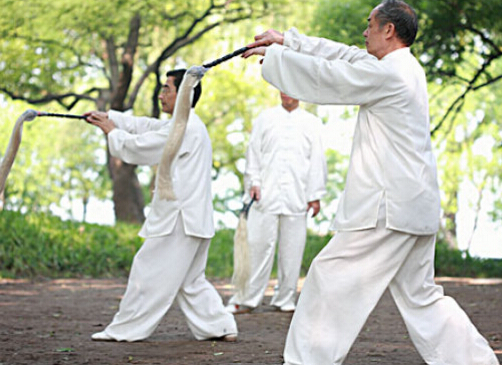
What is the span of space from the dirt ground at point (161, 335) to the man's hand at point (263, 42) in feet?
6.29

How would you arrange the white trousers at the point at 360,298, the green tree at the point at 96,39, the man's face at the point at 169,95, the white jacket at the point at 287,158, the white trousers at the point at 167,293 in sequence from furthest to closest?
1. the green tree at the point at 96,39
2. the white jacket at the point at 287,158
3. the man's face at the point at 169,95
4. the white trousers at the point at 167,293
5. the white trousers at the point at 360,298

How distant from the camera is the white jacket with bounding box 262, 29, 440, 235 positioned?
12.9 ft

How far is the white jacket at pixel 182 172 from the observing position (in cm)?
574

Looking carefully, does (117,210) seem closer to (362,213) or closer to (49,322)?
(49,322)

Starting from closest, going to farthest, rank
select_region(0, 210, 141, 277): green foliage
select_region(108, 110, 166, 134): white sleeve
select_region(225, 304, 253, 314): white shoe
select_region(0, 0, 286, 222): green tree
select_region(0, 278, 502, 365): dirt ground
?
select_region(0, 278, 502, 365): dirt ground → select_region(108, 110, 166, 134): white sleeve → select_region(225, 304, 253, 314): white shoe → select_region(0, 210, 141, 277): green foliage → select_region(0, 0, 286, 222): green tree

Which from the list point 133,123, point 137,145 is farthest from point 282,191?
point 137,145

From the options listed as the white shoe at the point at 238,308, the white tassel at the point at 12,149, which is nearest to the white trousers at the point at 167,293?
the white tassel at the point at 12,149

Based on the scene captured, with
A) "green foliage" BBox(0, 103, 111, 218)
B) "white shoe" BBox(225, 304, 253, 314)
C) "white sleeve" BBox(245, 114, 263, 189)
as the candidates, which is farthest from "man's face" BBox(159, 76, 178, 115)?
"green foliage" BBox(0, 103, 111, 218)

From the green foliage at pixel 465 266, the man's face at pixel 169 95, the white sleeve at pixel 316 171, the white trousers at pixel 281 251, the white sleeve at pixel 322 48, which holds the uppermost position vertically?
the white sleeve at pixel 322 48

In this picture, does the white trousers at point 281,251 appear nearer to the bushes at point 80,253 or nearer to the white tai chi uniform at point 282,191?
the white tai chi uniform at point 282,191

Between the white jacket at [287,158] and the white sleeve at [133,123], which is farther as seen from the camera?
the white jacket at [287,158]

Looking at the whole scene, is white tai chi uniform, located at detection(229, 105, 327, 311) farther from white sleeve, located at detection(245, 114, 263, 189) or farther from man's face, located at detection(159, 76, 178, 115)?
man's face, located at detection(159, 76, 178, 115)

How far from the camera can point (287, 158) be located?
841 cm

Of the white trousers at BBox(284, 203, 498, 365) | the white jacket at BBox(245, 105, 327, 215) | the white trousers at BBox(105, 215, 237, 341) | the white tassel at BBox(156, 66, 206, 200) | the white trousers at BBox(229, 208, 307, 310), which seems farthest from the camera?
the white jacket at BBox(245, 105, 327, 215)
